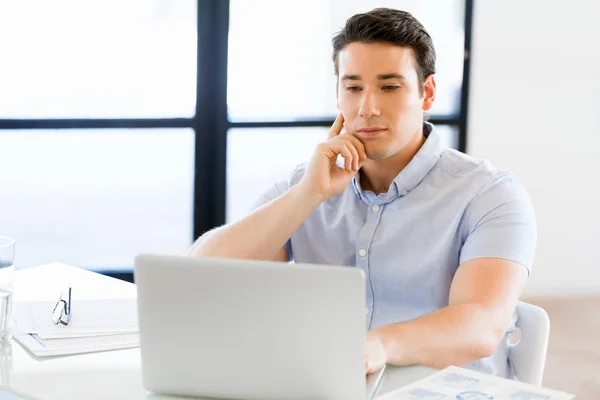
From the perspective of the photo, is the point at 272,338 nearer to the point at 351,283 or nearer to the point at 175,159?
the point at 351,283

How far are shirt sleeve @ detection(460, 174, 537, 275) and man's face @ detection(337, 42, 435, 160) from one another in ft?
0.85

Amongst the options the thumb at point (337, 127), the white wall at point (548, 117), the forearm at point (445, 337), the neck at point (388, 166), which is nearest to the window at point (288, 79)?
the white wall at point (548, 117)

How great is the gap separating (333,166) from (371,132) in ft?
0.41

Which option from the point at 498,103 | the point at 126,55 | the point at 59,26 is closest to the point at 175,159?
A: the point at 126,55

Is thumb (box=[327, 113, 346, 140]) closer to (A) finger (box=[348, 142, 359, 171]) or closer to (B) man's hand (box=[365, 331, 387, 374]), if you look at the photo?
(A) finger (box=[348, 142, 359, 171])

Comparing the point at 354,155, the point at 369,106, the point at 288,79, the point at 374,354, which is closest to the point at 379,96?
the point at 369,106

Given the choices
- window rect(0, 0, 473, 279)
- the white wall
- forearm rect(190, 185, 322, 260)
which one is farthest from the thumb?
the white wall

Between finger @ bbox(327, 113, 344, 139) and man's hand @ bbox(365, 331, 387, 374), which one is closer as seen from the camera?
man's hand @ bbox(365, 331, 387, 374)

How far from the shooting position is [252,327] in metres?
1.39

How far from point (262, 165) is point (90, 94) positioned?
0.87 metres

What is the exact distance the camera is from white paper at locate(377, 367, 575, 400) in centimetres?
142

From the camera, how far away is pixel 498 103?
440 centimetres

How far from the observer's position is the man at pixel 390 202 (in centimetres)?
211

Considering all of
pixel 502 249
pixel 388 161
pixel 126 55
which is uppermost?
pixel 126 55
